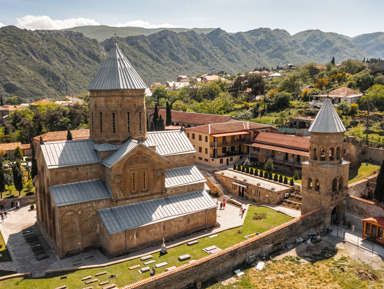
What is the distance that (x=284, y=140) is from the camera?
1532 inches

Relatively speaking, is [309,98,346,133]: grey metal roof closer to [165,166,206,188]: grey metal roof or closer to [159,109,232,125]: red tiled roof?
[165,166,206,188]: grey metal roof

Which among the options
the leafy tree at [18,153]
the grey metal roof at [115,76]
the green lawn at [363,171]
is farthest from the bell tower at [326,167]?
the leafy tree at [18,153]

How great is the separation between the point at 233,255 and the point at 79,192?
10.7 meters

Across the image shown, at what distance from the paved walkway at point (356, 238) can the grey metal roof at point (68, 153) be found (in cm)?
1767

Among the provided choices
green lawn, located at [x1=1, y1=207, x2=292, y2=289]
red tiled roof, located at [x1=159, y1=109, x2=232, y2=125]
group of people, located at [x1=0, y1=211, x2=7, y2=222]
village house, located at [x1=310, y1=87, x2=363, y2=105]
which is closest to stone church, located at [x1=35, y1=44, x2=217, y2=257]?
green lawn, located at [x1=1, y1=207, x2=292, y2=289]

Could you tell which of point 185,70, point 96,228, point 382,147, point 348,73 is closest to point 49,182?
point 96,228

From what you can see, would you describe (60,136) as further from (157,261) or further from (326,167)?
(326,167)

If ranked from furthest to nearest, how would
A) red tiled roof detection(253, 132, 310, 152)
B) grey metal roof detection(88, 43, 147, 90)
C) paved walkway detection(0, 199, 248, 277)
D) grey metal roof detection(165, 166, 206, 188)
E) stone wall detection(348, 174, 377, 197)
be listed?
red tiled roof detection(253, 132, 310, 152), stone wall detection(348, 174, 377, 197), grey metal roof detection(165, 166, 206, 188), grey metal roof detection(88, 43, 147, 90), paved walkway detection(0, 199, 248, 277)

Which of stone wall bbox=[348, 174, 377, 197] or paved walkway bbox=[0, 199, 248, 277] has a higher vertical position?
stone wall bbox=[348, 174, 377, 197]

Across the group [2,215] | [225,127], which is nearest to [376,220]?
[225,127]

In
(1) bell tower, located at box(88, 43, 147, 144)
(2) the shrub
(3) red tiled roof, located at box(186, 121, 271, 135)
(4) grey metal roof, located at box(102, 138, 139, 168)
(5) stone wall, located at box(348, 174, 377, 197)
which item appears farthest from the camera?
(3) red tiled roof, located at box(186, 121, 271, 135)

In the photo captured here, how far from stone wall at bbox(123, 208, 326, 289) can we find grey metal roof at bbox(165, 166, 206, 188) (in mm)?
7156

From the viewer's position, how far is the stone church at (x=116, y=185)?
841 inches

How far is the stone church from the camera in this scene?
21.4 m
